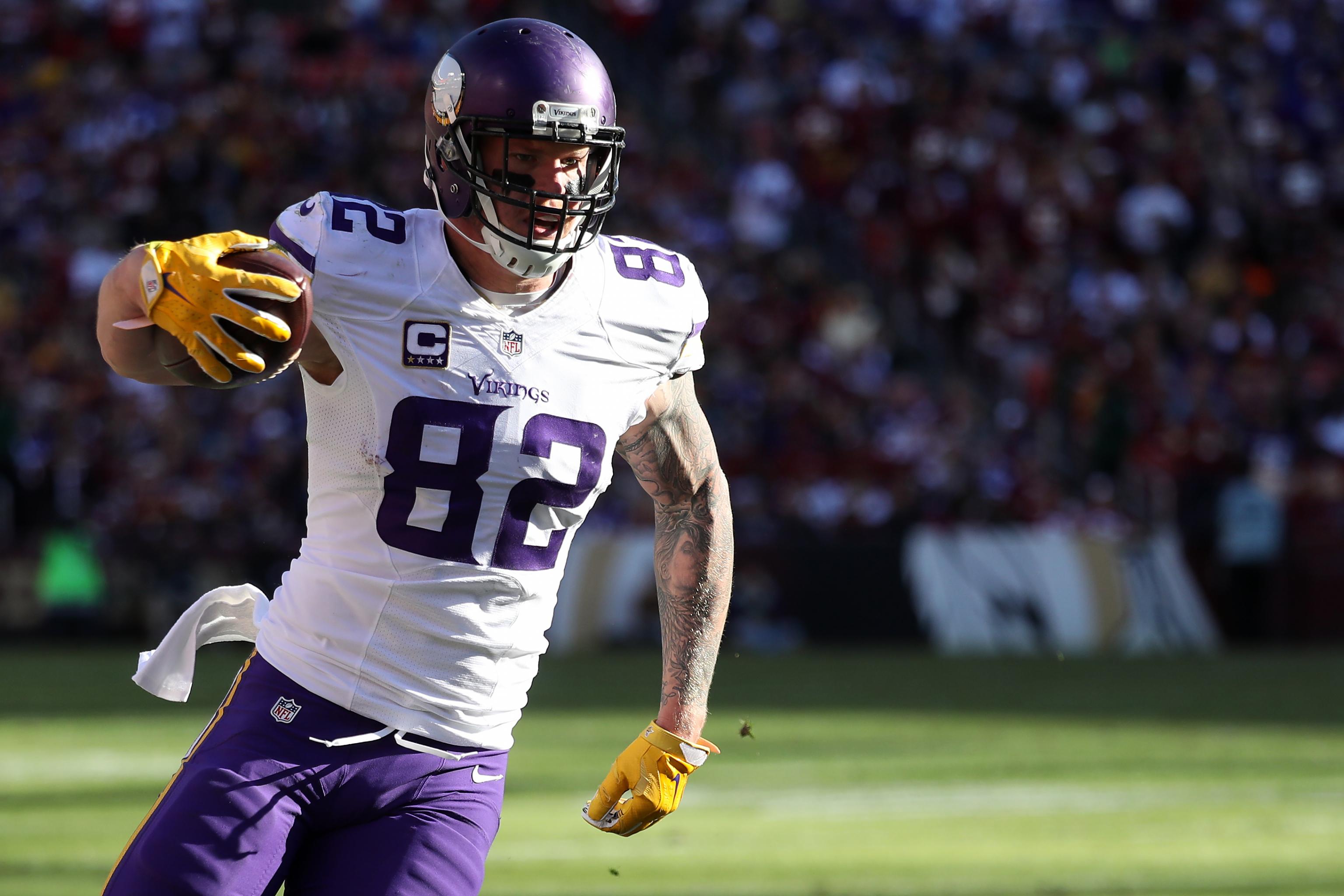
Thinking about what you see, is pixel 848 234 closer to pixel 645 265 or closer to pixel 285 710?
pixel 645 265

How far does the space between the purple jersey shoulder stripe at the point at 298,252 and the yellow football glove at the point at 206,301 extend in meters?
0.36

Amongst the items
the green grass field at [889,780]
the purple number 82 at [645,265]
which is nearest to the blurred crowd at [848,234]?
the green grass field at [889,780]

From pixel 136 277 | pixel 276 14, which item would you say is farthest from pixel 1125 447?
pixel 136 277

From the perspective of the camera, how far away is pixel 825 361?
1672 centimetres

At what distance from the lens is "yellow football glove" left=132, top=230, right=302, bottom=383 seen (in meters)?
2.52

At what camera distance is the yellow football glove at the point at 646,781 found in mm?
3467

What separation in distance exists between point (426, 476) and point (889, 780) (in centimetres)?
547

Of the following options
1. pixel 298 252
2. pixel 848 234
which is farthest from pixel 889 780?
pixel 848 234

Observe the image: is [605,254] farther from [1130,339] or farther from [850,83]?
[850,83]

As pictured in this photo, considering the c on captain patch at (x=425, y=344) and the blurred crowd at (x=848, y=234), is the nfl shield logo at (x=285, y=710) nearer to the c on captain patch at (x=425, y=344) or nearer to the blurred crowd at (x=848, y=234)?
the c on captain patch at (x=425, y=344)

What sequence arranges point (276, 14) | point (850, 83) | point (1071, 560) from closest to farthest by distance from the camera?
point (1071, 560) → point (850, 83) → point (276, 14)

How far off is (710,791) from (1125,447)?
307 inches

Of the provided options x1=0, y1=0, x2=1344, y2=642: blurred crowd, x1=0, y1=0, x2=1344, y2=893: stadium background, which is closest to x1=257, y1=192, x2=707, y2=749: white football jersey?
x1=0, y1=0, x2=1344, y2=893: stadium background

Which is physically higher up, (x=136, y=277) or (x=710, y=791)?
(x=136, y=277)
